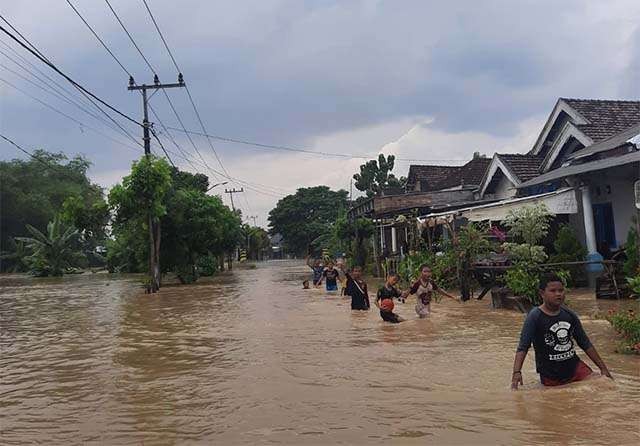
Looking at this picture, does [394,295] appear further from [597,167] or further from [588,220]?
[588,220]

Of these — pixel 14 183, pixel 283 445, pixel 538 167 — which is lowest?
pixel 283 445

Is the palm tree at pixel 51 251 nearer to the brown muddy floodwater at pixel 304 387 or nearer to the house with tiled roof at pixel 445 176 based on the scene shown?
the house with tiled roof at pixel 445 176

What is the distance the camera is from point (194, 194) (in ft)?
103

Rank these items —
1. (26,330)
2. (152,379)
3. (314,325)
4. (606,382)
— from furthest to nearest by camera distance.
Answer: (26,330)
(314,325)
(152,379)
(606,382)

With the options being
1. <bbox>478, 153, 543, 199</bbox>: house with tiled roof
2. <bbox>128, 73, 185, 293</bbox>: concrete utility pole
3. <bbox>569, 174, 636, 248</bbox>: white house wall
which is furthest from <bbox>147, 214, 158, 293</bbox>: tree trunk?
<bbox>569, 174, 636, 248</bbox>: white house wall

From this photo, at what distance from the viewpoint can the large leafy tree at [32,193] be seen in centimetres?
6022

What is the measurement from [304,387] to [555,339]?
9.37 feet

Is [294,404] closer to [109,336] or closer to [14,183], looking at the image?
[109,336]

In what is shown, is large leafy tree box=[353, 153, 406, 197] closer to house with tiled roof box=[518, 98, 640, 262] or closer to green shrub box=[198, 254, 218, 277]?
green shrub box=[198, 254, 218, 277]

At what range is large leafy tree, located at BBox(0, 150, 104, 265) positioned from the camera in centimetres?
6022

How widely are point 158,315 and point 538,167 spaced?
1547 centimetres

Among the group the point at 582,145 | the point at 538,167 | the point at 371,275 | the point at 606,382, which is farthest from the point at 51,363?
the point at 371,275

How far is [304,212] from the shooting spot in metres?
86.2

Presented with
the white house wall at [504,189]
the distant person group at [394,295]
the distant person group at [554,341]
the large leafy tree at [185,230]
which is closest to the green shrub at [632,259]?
the distant person group at [394,295]
